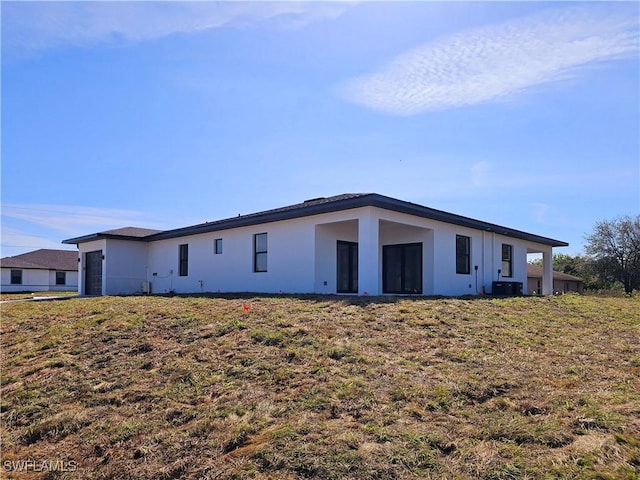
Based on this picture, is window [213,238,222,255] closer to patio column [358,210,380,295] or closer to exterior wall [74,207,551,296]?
exterior wall [74,207,551,296]

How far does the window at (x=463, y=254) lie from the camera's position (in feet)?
55.4

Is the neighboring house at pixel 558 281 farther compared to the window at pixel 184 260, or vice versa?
the neighboring house at pixel 558 281

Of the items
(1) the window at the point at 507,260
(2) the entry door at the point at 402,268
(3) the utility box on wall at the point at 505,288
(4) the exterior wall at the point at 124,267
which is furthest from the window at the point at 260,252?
(1) the window at the point at 507,260

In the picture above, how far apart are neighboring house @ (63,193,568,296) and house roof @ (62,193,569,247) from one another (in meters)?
0.03

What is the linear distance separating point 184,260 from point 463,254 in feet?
37.1

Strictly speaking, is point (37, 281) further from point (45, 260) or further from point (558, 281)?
point (558, 281)

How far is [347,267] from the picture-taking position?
16688 millimetres

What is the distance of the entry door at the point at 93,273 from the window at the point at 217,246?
728cm

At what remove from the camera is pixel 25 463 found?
4777 millimetres

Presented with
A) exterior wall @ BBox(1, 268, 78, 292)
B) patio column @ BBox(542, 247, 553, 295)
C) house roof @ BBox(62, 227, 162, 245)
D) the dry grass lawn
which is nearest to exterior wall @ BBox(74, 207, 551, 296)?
house roof @ BBox(62, 227, 162, 245)

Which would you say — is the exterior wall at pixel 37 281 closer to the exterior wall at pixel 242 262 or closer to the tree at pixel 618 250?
the exterior wall at pixel 242 262

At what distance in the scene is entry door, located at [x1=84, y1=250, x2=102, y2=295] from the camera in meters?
22.7

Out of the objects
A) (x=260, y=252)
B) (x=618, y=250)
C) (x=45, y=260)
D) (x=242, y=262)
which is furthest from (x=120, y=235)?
(x=618, y=250)

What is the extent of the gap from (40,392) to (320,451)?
14.8ft
